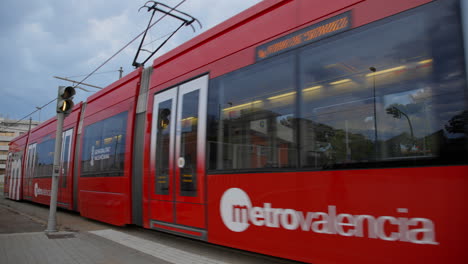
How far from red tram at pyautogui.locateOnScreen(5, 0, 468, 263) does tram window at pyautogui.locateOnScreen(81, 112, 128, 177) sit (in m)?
1.35

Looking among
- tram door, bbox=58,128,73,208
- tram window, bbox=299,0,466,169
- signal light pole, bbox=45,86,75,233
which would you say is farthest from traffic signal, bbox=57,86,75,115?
tram window, bbox=299,0,466,169

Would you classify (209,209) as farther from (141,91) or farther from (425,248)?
(141,91)

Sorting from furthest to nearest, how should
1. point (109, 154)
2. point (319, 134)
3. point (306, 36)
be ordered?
point (109, 154)
point (306, 36)
point (319, 134)

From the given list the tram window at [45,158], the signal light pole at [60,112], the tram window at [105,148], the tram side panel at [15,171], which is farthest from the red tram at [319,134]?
the tram side panel at [15,171]

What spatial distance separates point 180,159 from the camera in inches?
221

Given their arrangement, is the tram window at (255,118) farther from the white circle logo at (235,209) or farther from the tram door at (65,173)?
the tram door at (65,173)

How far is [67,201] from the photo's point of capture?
420 inches

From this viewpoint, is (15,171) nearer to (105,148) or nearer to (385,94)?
(105,148)

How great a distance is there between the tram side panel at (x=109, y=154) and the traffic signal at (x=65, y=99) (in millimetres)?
990

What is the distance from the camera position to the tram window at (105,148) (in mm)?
7711

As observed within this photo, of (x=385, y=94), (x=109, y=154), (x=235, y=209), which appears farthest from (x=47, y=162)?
(x=385, y=94)

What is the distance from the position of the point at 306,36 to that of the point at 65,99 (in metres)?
6.36

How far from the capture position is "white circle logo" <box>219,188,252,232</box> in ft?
14.5

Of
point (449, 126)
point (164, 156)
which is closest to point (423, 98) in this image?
point (449, 126)
